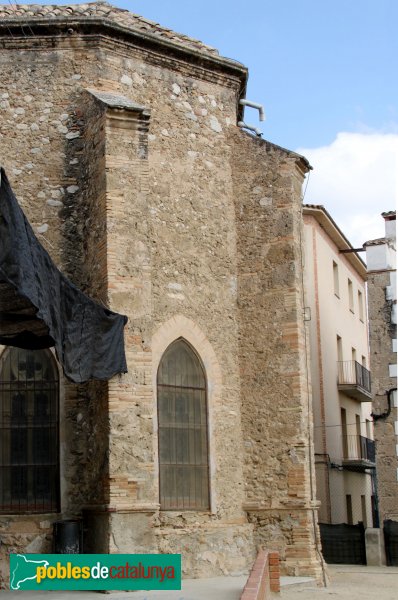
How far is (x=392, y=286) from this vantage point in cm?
2430

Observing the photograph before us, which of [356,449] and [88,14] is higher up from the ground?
[88,14]

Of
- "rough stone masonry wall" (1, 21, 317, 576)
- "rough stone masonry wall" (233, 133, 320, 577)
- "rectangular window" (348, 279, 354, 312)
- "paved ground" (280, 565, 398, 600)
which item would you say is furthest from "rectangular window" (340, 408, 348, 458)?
"rough stone masonry wall" (1, 21, 317, 576)

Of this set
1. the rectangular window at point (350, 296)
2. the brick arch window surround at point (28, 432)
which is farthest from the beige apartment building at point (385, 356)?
the brick arch window surround at point (28, 432)

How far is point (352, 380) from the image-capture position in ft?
97.3

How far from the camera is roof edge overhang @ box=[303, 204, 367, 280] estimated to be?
27641 mm

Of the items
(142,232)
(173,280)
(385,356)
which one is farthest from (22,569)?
(385,356)

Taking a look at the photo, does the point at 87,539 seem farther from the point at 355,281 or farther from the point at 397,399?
the point at 355,281

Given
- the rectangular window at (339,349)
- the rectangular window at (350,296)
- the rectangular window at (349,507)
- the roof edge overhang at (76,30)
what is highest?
the roof edge overhang at (76,30)

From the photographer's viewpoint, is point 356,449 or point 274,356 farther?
point 356,449

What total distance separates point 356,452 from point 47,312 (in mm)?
20484

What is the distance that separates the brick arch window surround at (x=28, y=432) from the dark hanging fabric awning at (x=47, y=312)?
1.83 meters

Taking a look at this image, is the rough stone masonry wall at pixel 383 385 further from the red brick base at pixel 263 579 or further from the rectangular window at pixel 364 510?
the red brick base at pixel 263 579

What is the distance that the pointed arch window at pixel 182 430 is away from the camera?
50.0ft

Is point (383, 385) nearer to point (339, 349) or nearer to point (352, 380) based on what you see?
point (352, 380)
